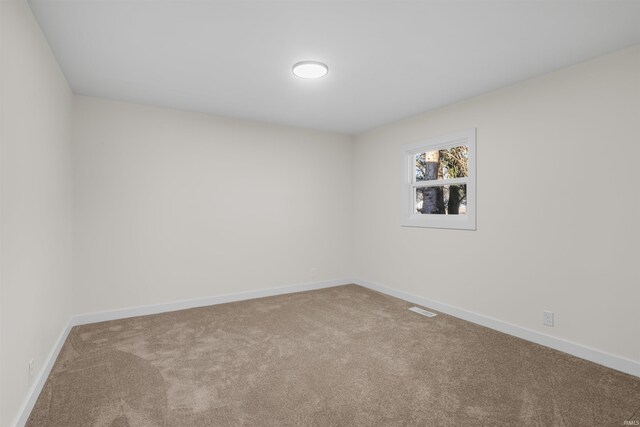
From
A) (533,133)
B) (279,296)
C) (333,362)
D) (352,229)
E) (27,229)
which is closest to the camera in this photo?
(27,229)

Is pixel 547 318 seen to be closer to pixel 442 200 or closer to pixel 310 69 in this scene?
pixel 442 200

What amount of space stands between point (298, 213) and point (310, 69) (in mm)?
2503

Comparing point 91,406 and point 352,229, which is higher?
point 352,229

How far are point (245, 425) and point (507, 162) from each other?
3208 millimetres

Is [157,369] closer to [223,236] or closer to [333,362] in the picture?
[333,362]

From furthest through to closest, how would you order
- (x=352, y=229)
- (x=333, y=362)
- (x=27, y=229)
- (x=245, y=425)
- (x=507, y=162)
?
(x=352, y=229) < (x=507, y=162) < (x=333, y=362) < (x=27, y=229) < (x=245, y=425)

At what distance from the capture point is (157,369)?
99.0 inches

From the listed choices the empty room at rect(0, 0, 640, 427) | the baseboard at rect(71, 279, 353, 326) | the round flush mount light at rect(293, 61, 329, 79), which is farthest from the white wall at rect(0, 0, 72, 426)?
the round flush mount light at rect(293, 61, 329, 79)

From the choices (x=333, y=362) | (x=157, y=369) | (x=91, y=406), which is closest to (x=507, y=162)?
(x=333, y=362)

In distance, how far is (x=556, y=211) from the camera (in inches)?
113

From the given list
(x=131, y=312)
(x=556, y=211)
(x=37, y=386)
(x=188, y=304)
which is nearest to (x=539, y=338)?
(x=556, y=211)

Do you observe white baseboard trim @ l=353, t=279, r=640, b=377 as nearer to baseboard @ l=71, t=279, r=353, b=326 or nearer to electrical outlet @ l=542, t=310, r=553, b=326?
electrical outlet @ l=542, t=310, r=553, b=326

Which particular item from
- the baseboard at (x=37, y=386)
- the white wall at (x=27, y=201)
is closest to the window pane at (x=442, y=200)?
the white wall at (x=27, y=201)

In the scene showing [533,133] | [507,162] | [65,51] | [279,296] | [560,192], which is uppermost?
[65,51]
